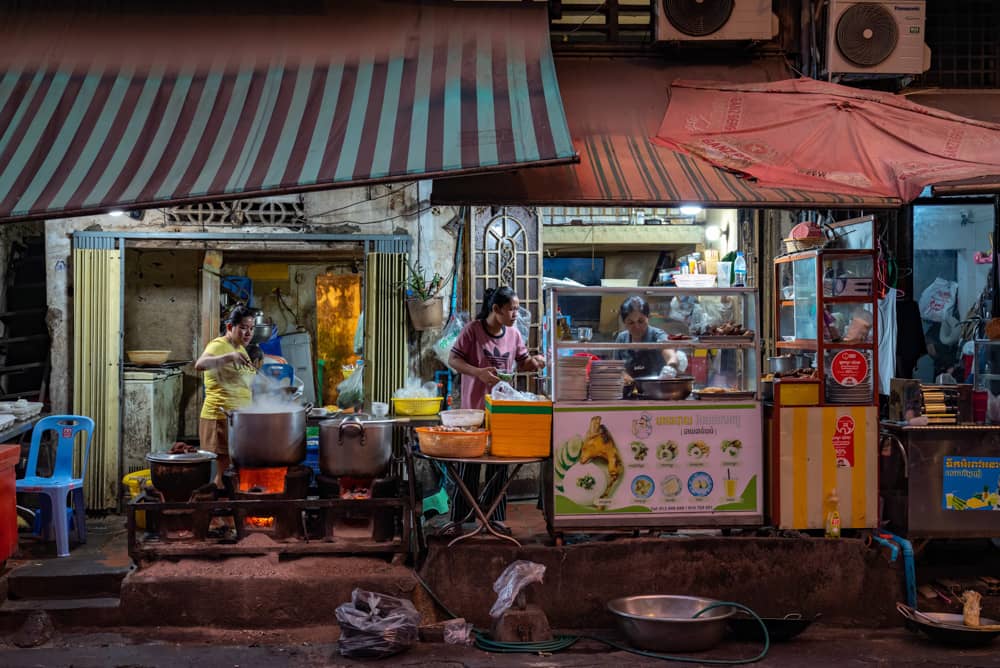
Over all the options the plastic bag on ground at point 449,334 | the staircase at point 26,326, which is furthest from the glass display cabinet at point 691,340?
the staircase at point 26,326

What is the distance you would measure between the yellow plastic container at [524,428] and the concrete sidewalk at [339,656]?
132 cm

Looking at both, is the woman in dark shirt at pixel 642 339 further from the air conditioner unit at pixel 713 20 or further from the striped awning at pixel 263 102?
the air conditioner unit at pixel 713 20

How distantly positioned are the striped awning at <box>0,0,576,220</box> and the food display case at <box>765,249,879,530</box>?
238 centimetres

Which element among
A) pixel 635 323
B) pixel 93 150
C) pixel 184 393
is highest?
pixel 93 150

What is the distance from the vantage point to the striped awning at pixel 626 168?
20.4ft

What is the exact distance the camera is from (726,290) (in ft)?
20.4

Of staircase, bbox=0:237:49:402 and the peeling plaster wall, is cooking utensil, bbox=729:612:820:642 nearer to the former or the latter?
the peeling plaster wall

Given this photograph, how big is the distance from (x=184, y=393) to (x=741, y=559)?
833 cm

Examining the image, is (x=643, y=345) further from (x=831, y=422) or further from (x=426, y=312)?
(x=426, y=312)

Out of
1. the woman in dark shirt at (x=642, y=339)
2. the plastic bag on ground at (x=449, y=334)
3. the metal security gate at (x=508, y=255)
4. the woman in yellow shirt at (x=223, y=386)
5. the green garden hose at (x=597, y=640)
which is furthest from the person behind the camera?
the metal security gate at (x=508, y=255)

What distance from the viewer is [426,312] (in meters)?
8.80

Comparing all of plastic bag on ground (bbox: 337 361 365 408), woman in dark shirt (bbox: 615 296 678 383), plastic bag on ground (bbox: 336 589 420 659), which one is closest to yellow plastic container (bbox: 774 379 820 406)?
woman in dark shirt (bbox: 615 296 678 383)

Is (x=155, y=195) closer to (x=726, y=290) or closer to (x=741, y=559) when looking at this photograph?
(x=726, y=290)

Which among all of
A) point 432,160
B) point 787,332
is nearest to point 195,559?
point 432,160
